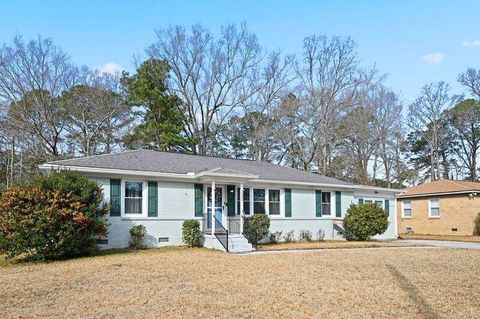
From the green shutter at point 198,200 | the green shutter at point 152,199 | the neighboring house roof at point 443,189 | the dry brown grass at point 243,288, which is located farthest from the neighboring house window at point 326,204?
the green shutter at point 152,199

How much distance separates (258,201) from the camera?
19.0 meters

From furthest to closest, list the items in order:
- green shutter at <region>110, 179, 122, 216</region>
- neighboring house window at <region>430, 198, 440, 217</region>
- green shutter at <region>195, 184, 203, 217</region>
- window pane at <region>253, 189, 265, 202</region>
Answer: neighboring house window at <region>430, 198, 440, 217</region>
window pane at <region>253, 189, 265, 202</region>
green shutter at <region>195, 184, 203, 217</region>
green shutter at <region>110, 179, 122, 216</region>

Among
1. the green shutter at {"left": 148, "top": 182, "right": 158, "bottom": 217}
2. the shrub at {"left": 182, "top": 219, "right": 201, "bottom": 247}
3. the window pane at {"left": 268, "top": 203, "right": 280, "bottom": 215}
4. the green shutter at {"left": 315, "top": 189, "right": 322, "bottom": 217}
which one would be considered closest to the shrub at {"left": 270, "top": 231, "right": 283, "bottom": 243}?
the window pane at {"left": 268, "top": 203, "right": 280, "bottom": 215}

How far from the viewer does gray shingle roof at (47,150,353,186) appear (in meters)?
15.7

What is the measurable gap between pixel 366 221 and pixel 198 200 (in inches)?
322

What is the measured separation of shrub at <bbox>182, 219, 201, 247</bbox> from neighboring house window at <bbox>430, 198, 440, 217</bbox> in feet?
58.6

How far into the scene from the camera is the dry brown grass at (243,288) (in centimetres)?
647

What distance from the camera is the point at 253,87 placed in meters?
34.3

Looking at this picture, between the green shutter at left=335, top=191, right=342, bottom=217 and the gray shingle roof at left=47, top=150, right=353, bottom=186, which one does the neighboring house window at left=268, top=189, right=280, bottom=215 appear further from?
the green shutter at left=335, top=191, right=342, bottom=217

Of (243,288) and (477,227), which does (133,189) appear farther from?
(477,227)

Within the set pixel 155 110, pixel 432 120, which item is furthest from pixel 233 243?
Answer: pixel 432 120

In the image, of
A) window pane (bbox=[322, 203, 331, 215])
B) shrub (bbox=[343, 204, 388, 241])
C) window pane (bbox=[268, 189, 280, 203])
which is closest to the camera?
window pane (bbox=[268, 189, 280, 203])

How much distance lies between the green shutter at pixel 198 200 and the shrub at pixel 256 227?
195cm

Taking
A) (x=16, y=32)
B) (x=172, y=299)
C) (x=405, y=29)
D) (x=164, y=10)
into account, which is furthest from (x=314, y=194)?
(x=16, y=32)
